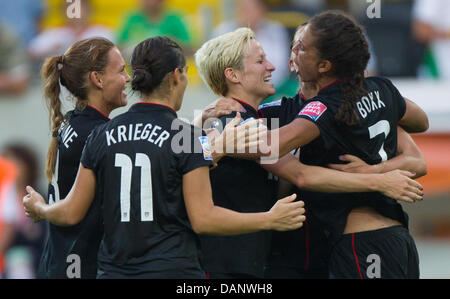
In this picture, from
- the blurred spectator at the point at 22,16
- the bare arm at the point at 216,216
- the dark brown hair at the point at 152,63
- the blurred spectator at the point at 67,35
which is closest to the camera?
the bare arm at the point at 216,216

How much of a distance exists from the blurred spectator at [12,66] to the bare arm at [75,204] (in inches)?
164

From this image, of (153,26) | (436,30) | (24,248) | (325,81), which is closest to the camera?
(325,81)

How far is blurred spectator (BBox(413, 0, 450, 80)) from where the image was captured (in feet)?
25.5

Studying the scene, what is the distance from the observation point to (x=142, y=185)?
330 cm

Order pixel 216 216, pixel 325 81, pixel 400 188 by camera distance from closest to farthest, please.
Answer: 1. pixel 216 216
2. pixel 400 188
3. pixel 325 81

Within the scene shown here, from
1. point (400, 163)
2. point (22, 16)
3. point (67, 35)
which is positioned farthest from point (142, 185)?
point (22, 16)

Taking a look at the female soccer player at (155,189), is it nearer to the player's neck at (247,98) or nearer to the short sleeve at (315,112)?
the short sleeve at (315,112)

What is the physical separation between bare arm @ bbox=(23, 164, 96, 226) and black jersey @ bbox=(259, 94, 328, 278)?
1129 mm

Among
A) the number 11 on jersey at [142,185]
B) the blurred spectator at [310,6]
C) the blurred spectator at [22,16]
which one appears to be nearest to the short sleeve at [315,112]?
the number 11 on jersey at [142,185]

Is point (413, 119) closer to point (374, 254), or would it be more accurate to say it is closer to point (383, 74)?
point (374, 254)

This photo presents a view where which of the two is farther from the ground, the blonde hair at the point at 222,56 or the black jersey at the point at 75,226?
the blonde hair at the point at 222,56

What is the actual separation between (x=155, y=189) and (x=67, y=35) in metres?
4.86

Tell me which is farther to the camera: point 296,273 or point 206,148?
point 296,273

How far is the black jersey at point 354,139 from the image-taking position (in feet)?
12.1
